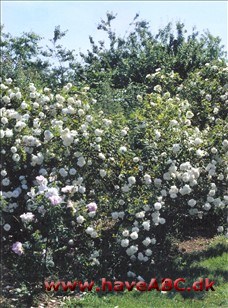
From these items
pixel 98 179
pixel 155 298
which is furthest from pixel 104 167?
pixel 155 298

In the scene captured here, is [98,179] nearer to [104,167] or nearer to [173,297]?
[104,167]

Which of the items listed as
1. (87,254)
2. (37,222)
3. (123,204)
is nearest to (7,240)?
(37,222)

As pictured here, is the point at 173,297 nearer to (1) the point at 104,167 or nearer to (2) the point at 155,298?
(2) the point at 155,298

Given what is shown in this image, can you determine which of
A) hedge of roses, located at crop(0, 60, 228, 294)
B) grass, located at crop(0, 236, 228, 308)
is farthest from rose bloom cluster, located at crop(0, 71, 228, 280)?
grass, located at crop(0, 236, 228, 308)

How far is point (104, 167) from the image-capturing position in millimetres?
6016

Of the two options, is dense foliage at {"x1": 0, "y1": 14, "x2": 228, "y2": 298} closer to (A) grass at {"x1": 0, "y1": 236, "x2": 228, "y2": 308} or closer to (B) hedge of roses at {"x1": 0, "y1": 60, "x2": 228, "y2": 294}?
(B) hedge of roses at {"x1": 0, "y1": 60, "x2": 228, "y2": 294}

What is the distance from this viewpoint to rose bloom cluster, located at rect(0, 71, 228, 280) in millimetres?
5605

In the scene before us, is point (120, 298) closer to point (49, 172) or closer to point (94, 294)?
point (94, 294)

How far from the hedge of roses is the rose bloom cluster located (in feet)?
0.04

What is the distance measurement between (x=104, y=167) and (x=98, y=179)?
0.51 feet

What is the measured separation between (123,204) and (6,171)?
4.37ft

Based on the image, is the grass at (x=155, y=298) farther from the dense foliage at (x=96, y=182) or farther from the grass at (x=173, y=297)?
the dense foliage at (x=96, y=182)

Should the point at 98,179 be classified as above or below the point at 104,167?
below

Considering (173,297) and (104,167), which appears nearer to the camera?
(173,297)
